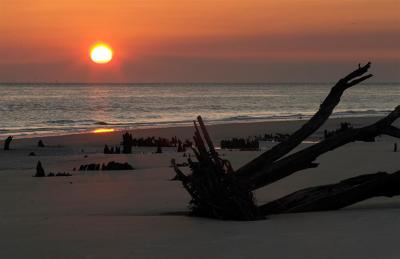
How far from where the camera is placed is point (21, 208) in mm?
9688

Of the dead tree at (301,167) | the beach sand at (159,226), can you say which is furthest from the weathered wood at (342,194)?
the beach sand at (159,226)

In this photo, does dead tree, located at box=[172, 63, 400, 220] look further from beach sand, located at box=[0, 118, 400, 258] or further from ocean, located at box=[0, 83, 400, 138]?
ocean, located at box=[0, 83, 400, 138]

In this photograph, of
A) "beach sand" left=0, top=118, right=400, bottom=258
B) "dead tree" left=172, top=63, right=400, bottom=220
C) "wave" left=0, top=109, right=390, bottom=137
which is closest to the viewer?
"beach sand" left=0, top=118, right=400, bottom=258

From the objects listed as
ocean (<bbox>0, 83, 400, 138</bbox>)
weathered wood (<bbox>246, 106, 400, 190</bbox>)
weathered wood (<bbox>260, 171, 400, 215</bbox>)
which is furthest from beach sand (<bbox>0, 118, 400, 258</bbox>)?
ocean (<bbox>0, 83, 400, 138</bbox>)

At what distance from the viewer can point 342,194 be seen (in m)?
8.48

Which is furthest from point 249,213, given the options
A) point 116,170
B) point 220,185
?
point 116,170

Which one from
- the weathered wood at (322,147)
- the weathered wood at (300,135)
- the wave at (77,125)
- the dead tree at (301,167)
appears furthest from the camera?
the wave at (77,125)

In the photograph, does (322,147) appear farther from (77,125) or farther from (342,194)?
(77,125)

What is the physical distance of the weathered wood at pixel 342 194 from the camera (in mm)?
8402

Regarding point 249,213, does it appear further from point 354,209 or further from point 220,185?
point 354,209

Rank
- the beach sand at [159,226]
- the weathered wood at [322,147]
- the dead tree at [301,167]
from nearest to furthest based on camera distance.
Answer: the beach sand at [159,226] < the dead tree at [301,167] < the weathered wood at [322,147]

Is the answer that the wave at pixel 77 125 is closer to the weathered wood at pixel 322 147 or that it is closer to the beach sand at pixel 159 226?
the beach sand at pixel 159 226

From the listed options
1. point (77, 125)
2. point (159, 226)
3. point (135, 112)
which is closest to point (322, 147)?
point (159, 226)

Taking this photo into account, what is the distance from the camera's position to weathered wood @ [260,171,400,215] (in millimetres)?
8402
